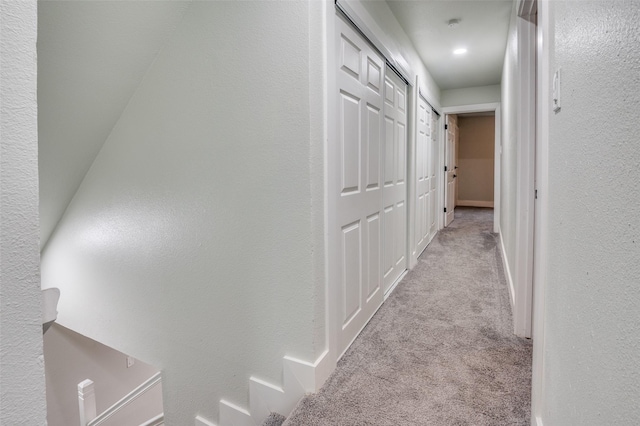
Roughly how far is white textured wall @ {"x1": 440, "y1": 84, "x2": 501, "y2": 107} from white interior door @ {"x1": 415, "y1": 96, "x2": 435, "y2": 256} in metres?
1.25

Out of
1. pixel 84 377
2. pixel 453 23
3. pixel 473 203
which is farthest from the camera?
pixel 473 203

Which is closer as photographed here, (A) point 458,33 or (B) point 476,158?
(A) point 458,33

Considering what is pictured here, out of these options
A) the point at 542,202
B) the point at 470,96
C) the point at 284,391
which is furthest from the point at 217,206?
the point at 470,96

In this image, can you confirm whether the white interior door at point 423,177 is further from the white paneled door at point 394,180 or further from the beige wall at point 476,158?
the beige wall at point 476,158

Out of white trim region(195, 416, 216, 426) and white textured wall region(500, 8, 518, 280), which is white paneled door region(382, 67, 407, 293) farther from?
white trim region(195, 416, 216, 426)

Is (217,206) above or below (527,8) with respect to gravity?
below

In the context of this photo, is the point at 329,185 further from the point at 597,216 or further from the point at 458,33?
the point at 458,33

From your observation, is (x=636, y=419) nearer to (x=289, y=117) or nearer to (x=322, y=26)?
(x=289, y=117)

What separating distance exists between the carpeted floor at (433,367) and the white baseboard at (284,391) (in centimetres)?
7

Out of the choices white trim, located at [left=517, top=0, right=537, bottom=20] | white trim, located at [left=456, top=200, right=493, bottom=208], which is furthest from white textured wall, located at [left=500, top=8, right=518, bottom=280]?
white trim, located at [left=456, top=200, right=493, bottom=208]

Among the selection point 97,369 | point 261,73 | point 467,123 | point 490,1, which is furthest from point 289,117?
point 467,123

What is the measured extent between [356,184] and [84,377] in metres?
4.37

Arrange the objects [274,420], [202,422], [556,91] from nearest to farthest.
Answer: [556,91] → [274,420] → [202,422]

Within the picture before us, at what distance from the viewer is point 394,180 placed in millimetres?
3127
